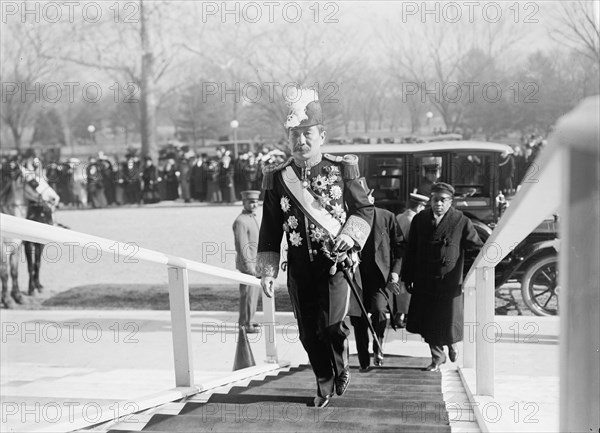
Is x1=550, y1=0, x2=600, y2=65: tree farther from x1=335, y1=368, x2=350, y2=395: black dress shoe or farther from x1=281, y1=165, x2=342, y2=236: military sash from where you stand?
x1=335, y1=368, x2=350, y2=395: black dress shoe

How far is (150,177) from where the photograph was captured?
37.9 feet

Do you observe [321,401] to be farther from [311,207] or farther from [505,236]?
[505,236]

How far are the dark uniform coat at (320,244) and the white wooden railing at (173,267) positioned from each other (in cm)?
46

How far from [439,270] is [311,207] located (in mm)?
2087

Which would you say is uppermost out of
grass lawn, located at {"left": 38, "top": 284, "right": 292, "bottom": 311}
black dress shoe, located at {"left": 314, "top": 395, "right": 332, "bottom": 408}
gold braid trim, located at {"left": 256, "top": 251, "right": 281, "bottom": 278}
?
gold braid trim, located at {"left": 256, "top": 251, "right": 281, "bottom": 278}

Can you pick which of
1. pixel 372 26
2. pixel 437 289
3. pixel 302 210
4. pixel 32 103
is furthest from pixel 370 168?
pixel 32 103

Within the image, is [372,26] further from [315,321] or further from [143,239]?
[315,321]

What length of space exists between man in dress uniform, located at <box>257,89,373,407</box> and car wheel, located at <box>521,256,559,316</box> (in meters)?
4.01

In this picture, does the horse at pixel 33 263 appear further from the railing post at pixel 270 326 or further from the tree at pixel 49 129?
the railing post at pixel 270 326

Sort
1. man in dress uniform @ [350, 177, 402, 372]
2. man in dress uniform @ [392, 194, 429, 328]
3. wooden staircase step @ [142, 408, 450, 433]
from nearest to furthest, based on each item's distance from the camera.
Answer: wooden staircase step @ [142, 408, 450, 433]
man in dress uniform @ [350, 177, 402, 372]
man in dress uniform @ [392, 194, 429, 328]

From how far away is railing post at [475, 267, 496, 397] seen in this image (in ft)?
11.7

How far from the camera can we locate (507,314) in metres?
7.57

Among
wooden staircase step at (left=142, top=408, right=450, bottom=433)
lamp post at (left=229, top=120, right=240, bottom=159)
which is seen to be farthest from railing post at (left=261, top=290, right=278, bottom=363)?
lamp post at (left=229, top=120, right=240, bottom=159)

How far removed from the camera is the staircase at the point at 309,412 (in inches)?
→ 102
